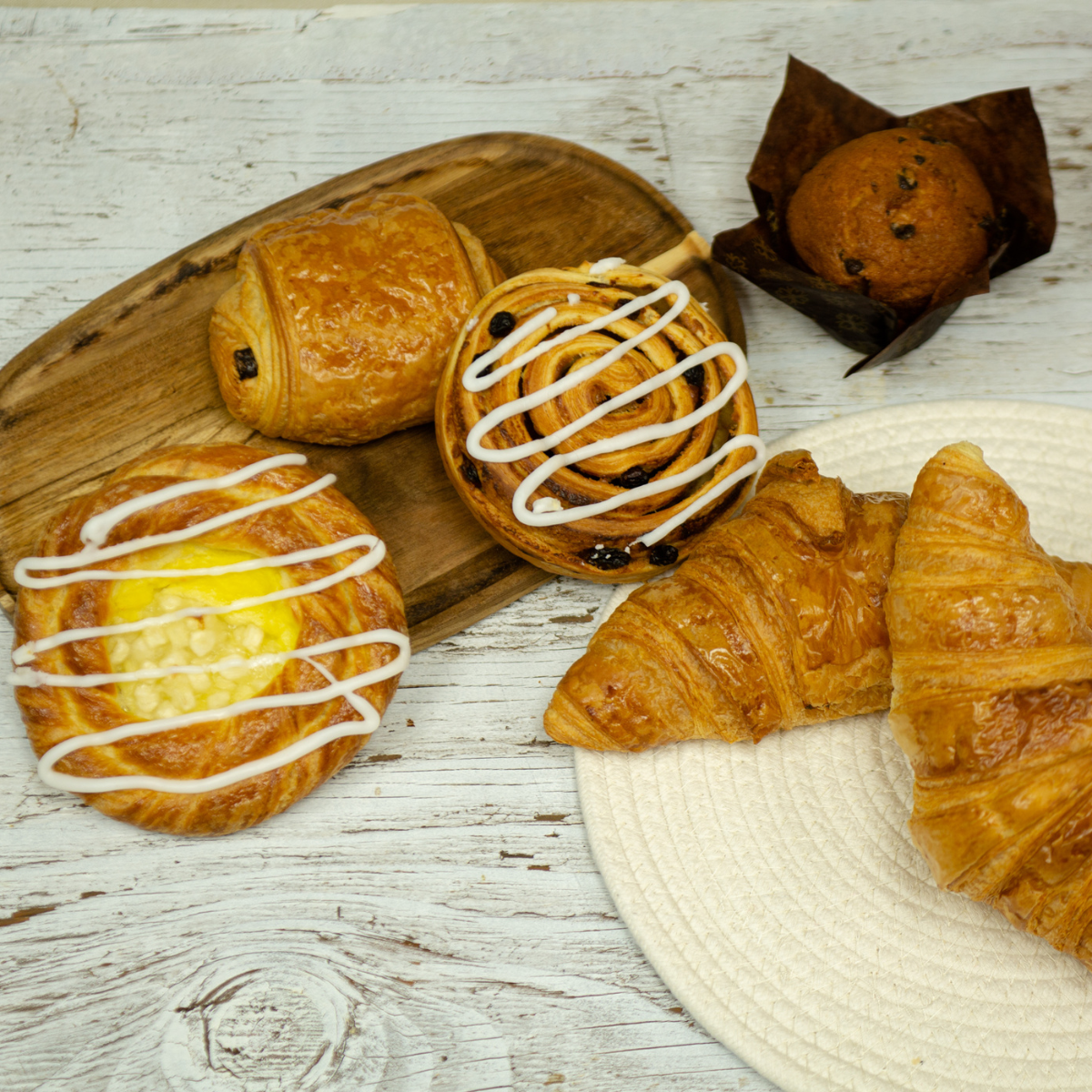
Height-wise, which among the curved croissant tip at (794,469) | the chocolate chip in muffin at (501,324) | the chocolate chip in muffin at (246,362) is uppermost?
the chocolate chip in muffin at (501,324)

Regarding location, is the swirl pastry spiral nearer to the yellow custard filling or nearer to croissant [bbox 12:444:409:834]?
croissant [bbox 12:444:409:834]

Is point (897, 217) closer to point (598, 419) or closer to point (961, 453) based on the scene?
point (961, 453)

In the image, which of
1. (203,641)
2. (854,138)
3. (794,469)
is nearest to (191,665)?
(203,641)

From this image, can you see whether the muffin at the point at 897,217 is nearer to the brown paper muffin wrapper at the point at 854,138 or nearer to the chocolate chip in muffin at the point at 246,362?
the brown paper muffin wrapper at the point at 854,138

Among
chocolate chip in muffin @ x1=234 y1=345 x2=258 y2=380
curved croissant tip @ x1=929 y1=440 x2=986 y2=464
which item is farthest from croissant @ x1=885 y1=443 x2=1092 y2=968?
chocolate chip in muffin @ x1=234 y1=345 x2=258 y2=380

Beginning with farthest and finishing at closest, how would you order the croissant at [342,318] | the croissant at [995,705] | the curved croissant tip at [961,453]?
the croissant at [342,318] → the curved croissant tip at [961,453] → the croissant at [995,705]

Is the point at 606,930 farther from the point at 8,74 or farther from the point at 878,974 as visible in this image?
the point at 8,74

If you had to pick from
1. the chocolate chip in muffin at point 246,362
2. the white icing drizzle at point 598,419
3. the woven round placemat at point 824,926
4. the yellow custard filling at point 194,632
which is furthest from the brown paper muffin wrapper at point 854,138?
the yellow custard filling at point 194,632
